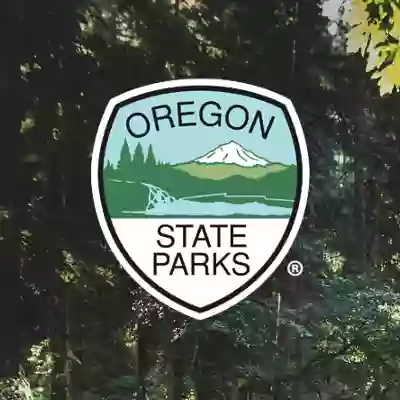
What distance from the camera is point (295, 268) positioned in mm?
794

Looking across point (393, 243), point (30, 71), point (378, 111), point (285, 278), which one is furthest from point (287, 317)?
point (30, 71)

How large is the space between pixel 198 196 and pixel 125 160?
10 centimetres

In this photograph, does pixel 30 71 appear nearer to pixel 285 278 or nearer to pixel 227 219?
pixel 227 219

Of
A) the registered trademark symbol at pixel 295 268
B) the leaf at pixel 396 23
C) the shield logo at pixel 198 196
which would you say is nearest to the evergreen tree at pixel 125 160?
the shield logo at pixel 198 196

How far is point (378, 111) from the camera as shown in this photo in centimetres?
80

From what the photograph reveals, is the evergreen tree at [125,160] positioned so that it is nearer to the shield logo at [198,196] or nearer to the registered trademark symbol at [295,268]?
the shield logo at [198,196]

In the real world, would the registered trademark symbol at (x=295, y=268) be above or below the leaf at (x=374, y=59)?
below

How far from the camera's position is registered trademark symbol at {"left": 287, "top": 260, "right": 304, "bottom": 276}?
0.79 meters

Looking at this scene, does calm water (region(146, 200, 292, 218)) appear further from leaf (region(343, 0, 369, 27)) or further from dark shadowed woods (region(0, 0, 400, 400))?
leaf (region(343, 0, 369, 27))

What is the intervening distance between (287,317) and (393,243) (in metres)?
0.16

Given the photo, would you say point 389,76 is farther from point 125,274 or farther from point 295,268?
point 125,274

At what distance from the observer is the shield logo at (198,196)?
2.60 feet

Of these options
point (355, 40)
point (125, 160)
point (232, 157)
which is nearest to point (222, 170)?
point (232, 157)

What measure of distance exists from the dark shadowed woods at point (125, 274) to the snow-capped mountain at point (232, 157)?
7 cm
